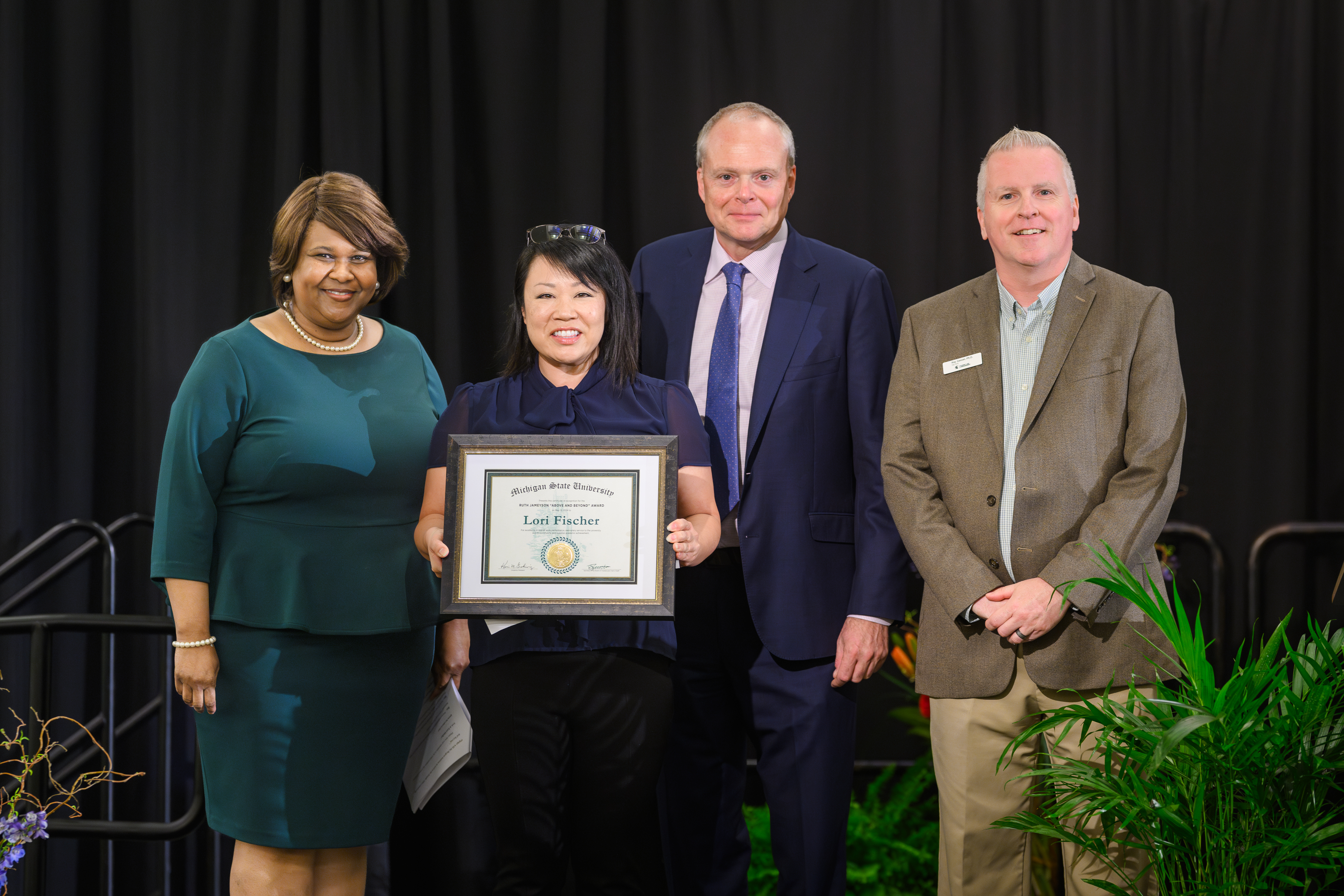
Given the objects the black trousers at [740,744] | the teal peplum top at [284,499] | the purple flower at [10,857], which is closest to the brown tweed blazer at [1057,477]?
the black trousers at [740,744]

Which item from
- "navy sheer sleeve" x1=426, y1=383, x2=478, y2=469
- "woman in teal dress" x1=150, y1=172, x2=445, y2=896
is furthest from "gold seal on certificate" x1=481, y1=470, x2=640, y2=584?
"woman in teal dress" x1=150, y1=172, x2=445, y2=896

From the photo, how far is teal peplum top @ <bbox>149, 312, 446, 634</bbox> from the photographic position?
221 cm

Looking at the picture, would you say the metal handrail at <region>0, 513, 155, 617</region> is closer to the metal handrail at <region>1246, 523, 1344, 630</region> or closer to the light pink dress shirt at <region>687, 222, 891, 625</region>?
the light pink dress shirt at <region>687, 222, 891, 625</region>

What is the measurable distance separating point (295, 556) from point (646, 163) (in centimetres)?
234

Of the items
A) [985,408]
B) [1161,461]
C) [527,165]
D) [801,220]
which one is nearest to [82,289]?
[527,165]

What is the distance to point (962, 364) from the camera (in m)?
2.30

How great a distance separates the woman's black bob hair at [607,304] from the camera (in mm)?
2074

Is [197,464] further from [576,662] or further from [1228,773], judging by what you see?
[1228,773]

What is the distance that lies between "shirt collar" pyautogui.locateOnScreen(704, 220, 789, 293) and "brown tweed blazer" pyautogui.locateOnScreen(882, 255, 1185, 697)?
1.37 feet

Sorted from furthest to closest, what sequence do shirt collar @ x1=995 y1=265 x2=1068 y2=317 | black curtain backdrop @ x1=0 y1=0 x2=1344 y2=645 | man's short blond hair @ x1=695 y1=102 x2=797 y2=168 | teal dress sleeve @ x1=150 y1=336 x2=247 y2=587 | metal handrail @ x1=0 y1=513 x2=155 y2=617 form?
black curtain backdrop @ x1=0 y1=0 x2=1344 y2=645, metal handrail @ x1=0 y1=513 x2=155 y2=617, man's short blond hair @ x1=695 y1=102 x2=797 y2=168, shirt collar @ x1=995 y1=265 x2=1068 y2=317, teal dress sleeve @ x1=150 y1=336 x2=247 y2=587

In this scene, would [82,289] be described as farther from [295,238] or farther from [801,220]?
[801,220]

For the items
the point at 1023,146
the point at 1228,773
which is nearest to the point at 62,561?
the point at 1023,146

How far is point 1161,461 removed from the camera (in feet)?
6.99

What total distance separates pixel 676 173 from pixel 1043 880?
2.70 m
